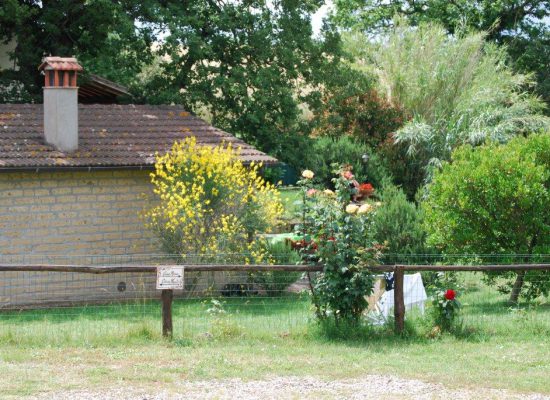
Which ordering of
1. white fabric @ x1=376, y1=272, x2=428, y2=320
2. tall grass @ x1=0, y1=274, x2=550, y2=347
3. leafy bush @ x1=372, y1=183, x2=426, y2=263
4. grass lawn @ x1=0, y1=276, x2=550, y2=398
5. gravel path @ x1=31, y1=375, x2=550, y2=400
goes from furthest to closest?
leafy bush @ x1=372, y1=183, x2=426, y2=263 → white fabric @ x1=376, y1=272, x2=428, y2=320 → tall grass @ x1=0, y1=274, x2=550, y2=347 → grass lawn @ x1=0, y1=276, x2=550, y2=398 → gravel path @ x1=31, y1=375, x2=550, y2=400

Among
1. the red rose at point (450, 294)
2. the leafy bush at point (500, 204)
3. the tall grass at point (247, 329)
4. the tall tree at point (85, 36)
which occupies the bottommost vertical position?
the tall grass at point (247, 329)

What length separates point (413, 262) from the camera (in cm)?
1947

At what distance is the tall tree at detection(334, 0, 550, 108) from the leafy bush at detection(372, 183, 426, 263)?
68.1 feet

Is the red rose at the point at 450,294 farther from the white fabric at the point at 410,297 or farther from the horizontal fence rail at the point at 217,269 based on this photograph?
the white fabric at the point at 410,297

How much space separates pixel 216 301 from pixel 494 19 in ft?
105

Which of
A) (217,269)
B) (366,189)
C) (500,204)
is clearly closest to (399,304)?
(217,269)

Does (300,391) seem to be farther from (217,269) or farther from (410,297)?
(410,297)

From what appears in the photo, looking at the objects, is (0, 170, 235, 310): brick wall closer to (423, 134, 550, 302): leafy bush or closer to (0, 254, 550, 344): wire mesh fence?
(0, 254, 550, 344): wire mesh fence

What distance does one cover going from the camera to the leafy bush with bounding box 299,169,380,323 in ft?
39.5

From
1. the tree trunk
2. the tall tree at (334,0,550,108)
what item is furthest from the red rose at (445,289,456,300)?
the tall tree at (334,0,550,108)

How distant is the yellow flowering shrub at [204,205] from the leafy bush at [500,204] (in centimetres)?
371

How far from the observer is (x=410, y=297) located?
47.4 feet

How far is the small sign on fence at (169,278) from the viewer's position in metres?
11.7

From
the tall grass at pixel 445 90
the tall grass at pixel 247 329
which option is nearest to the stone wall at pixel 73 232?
the tall grass at pixel 247 329
